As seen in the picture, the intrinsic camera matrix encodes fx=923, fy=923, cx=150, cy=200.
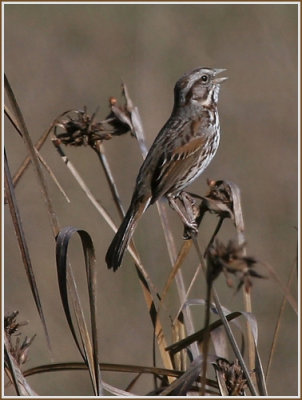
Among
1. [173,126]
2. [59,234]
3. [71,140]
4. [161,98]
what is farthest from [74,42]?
[59,234]

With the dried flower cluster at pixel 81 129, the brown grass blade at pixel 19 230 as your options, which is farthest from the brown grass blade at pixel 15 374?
the dried flower cluster at pixel 81 129

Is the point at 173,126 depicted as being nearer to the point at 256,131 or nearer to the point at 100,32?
the point at 256,131

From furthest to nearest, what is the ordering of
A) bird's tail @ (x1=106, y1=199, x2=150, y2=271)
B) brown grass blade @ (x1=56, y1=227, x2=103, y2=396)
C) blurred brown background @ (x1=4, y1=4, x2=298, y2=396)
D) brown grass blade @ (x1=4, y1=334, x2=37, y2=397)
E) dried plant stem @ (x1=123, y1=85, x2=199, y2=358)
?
blurred brown background @ (x1=4, y1=4, x2=298, y2=396)
bird's tail @ (x1=106, y1=199, x2=150, y2=271)
dried plant stem @ (x1=123, y1=85, x2=199, y2=358)
brown grass blade @ (x1=56, y1=227, x2=103, y2=396)
brown grass blade @ (x1=4, y1=334, x2=37, y2=397)

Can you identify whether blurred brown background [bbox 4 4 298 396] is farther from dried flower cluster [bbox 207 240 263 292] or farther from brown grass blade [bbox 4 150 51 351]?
dried flower cluster [bbox 207 240 263 292]

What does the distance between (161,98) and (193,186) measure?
2.63 feet

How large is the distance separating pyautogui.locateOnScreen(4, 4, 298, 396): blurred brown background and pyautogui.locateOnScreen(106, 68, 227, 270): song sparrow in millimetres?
1452

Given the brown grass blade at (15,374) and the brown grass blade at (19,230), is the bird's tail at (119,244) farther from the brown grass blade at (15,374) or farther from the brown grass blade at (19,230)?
the brown grass blade at (15,374)

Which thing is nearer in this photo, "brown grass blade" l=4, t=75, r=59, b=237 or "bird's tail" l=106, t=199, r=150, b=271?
"brown grass blade" l=4, t=75, r=59, b=237

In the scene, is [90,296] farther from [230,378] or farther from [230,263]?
[230,263]

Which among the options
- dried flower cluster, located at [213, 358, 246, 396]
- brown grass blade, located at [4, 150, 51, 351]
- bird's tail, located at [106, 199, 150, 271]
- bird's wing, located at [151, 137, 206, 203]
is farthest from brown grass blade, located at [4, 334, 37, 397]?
bird's wing, located at [151, 137, 206, 203]

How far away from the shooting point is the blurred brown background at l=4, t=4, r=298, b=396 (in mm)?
6887

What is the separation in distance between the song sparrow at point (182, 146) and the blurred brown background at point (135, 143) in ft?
4.76

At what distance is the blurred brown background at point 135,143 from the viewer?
689 centimetres

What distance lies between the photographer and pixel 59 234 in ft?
9.87
